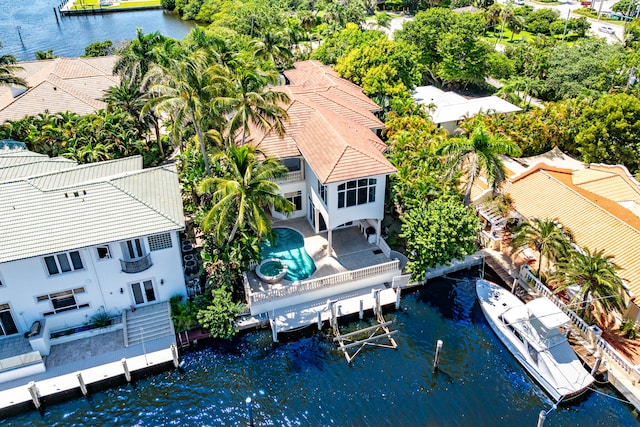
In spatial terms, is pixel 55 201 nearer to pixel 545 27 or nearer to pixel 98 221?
pixel 98 221

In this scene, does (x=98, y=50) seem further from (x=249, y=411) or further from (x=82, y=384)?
(x=249, y=411)

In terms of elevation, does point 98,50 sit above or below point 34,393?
above

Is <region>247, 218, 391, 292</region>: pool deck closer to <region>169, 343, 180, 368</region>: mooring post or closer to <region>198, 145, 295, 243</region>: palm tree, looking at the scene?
<region>198, 145, 295, 243</region>: palm tree

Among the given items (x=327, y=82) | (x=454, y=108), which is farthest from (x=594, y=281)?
(x=327, y=82)

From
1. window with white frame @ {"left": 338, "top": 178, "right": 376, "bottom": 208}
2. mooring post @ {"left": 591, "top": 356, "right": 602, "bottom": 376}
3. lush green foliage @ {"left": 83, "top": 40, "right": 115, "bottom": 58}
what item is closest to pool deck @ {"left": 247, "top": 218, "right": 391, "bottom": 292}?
window with white frame @ {"left": 338, "top": 178, "right": 376, "bottom": 208}

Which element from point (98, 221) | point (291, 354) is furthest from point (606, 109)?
point (98, 221)

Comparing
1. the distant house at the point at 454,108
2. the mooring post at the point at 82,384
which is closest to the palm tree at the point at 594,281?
the distant house at the point at 454,108
